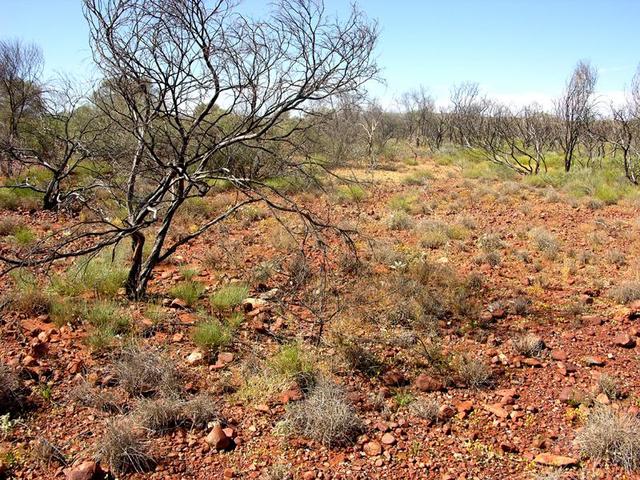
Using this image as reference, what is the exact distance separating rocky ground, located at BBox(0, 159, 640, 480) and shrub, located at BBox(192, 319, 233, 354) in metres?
0.07

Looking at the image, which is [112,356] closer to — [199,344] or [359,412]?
[199,344]

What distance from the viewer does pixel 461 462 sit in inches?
124

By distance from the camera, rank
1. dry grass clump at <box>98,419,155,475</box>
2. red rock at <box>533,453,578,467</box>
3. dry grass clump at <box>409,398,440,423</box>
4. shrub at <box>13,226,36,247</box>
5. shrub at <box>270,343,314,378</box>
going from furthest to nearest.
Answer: shrub at <box>13,226,36,247</box>
shrub at <box>270,343,314,378</box>
dry grass clump at <box>409,398,440,423</box>
red rock at <box>533,453,578,467</box>
dry grass clump at <box>98,419,155,475</box>

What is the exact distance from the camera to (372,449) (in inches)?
128

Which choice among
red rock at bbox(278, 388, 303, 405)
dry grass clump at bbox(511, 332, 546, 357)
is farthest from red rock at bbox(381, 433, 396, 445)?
dry grass clump at bbox(511, 332, 546, 357)

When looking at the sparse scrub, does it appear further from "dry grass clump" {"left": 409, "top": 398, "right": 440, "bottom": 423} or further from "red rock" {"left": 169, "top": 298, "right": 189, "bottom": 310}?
"red rock" {"left": 169, "top": 298, "right": 189, "bottom": 310}

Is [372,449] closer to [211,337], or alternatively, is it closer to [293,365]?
[293,365]

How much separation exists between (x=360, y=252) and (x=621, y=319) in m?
3.77

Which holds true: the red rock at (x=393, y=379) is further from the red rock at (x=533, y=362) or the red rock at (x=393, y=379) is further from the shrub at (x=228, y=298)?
the shrub at (x=228, y=298)

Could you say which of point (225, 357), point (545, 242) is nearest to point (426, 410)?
point (225, 357)

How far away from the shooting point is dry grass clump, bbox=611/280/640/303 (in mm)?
5812

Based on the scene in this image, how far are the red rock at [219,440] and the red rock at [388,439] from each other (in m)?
1.08

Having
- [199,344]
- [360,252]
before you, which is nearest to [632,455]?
[199,344]

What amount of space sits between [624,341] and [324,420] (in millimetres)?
3396
